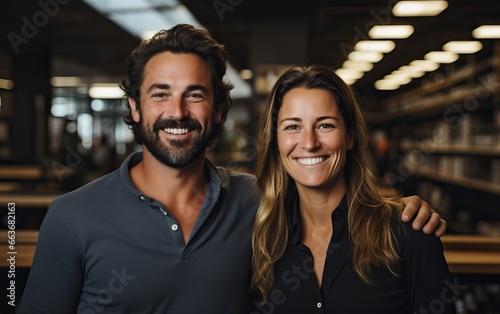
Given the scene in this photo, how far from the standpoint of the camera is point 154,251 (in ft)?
5.44

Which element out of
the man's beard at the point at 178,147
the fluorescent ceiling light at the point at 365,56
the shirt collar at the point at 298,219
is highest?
the fluorescent ceiling light at the point at 365,56

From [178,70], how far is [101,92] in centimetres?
1815

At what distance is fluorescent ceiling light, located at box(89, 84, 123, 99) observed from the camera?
1783 centimetres

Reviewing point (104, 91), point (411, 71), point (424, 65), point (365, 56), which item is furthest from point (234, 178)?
point (104, 91)

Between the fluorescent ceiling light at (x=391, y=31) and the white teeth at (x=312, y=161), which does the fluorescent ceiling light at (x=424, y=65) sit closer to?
Answer: the fluorescent ceiling light at (x=391, y=31)

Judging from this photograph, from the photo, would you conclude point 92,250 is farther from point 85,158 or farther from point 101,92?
point 101,92

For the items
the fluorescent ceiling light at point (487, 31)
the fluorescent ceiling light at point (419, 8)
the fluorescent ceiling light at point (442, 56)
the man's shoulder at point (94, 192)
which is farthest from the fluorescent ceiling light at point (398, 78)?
the man's shoulder at point (94, 192)

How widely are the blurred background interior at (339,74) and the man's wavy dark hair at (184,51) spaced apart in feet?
1.95

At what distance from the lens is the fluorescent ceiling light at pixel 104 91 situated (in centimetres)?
1783

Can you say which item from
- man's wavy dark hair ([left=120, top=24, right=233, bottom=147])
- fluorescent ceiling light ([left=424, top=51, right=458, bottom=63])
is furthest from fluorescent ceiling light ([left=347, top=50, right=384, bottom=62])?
man's wavy dark hair ([left=120, top=24, right=233, bottom=147])

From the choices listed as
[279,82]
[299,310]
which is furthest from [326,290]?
[279,82]

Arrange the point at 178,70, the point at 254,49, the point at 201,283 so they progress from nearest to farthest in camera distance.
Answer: the point at 201,283
the point at 178,70
the point at 254,49

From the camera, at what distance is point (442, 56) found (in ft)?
24.2

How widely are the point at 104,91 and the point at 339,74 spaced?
1437cm
